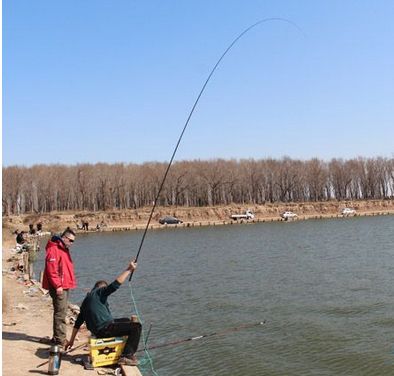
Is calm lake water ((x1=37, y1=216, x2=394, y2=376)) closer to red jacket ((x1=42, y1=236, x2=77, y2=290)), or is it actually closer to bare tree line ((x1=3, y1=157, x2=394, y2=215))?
red jacket ((x1=42, y1=236, x2=77, y2=290))

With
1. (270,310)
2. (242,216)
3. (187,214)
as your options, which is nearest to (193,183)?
(187,214)

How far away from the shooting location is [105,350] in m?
8.84

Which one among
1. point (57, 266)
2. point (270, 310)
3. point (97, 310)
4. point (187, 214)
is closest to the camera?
point (97, 310)

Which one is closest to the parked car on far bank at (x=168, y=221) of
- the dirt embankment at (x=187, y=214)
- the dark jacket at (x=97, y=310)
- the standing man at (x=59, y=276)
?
the dirt embankment at (x=187, y=214)

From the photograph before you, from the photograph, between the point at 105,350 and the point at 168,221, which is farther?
the point at 168,221

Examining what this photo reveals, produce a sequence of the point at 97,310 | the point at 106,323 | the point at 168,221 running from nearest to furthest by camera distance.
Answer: the point at 106,323 → the point at 97,310 → the point at 168,221

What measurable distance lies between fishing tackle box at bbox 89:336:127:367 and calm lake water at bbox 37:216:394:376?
69.1 inches

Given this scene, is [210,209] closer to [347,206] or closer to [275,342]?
[347,206]

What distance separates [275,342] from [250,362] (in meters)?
1.49

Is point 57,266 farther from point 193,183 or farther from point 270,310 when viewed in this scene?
point 193,183

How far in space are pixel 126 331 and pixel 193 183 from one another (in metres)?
96.5

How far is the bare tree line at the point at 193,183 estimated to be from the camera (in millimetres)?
98562

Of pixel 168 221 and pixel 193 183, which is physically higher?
pixel 193 183

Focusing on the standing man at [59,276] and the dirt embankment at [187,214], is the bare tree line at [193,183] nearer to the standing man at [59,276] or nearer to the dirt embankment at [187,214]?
the dirt embankment at [187,214]
